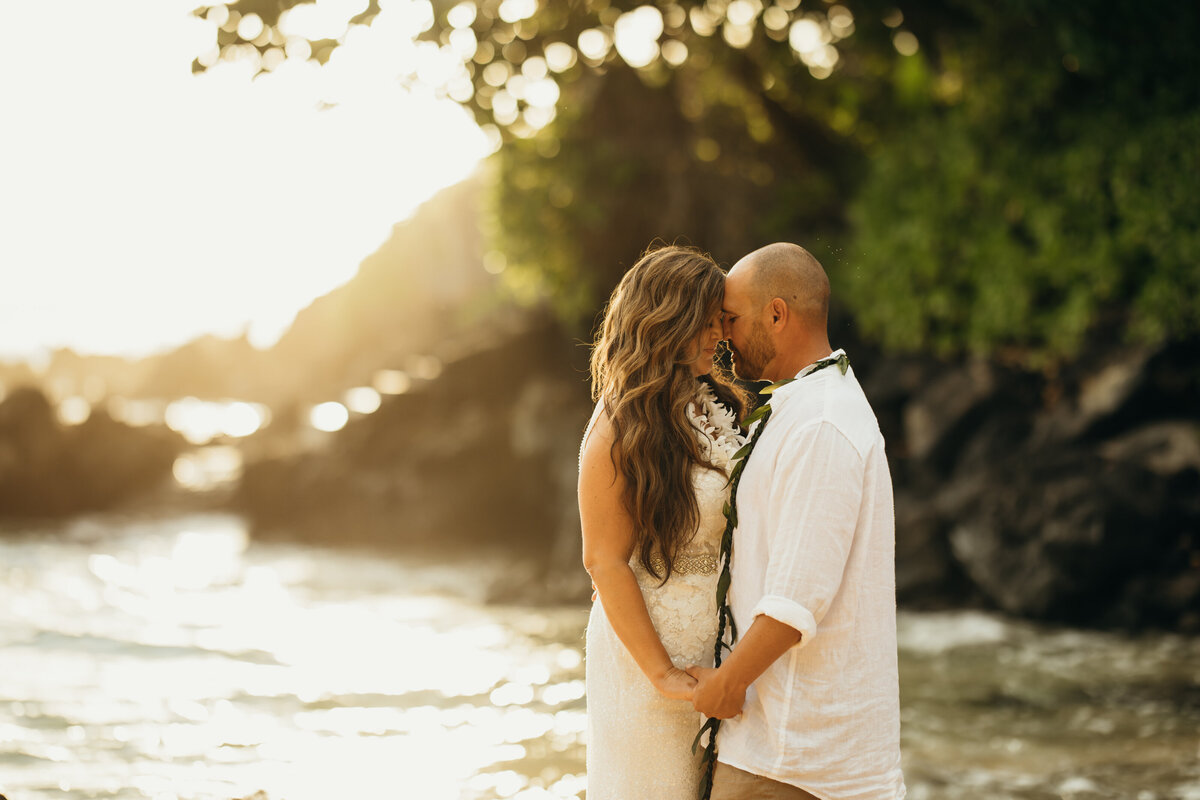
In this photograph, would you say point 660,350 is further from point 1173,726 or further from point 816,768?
Result: point 1173,726

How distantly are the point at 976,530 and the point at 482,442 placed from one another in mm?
11798

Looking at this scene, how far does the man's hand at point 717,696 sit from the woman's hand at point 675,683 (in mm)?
38

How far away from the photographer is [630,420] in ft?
9.73

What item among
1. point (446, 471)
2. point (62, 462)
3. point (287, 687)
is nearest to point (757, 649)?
point (287, 687)

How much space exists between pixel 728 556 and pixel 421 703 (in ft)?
22.4

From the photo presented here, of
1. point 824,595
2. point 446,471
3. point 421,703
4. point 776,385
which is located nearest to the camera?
point 824,595

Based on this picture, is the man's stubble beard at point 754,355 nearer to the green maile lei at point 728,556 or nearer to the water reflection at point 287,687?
the green maile lei at point 728,556

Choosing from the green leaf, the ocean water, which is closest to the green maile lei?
the green leaf

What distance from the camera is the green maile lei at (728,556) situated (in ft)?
9.41

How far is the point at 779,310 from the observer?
300 cm

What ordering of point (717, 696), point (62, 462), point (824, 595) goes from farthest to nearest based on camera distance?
point (62, 462) → point (717, 696) → point (824, 595)

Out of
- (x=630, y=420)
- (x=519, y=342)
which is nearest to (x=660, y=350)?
(x=630, y=420)

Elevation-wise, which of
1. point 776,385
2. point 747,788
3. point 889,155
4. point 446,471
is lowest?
point 747,788

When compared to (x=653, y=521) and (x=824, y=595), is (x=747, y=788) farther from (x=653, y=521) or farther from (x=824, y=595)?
(x=653, y=521)
